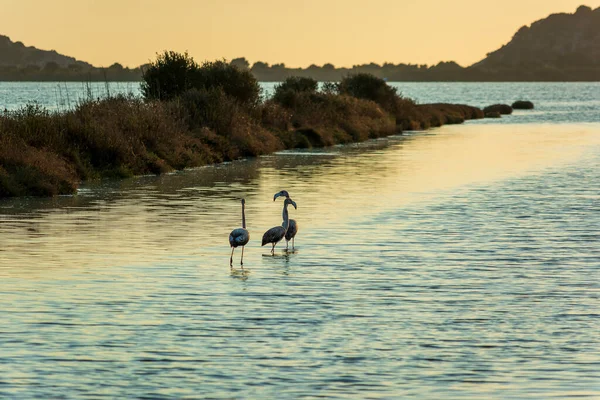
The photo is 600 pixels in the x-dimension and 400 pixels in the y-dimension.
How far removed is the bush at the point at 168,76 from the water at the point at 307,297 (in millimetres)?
22677

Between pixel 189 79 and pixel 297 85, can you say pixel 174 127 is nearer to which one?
pixel 189 79

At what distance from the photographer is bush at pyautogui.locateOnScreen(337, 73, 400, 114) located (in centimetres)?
8425

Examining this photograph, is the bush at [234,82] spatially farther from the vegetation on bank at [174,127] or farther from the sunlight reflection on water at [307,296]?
the sunlight reflection on water at [307,296]

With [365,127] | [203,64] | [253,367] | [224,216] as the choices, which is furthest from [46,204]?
[365,127]

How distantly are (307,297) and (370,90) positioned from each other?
230 ft

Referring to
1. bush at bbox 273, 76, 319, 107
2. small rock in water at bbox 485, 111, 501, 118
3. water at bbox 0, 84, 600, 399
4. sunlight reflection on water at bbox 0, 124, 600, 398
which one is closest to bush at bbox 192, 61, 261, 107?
bush at bbox 273, 76, 319, 107

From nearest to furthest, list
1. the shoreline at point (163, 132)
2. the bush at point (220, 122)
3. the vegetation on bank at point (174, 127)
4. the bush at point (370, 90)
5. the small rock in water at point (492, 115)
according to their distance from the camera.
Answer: the shoreline at point (163, 132)
the vegetation on bank at point (174, 127)
the bush at point (220, 122)
the bush at point (370, 90)
the small rock in water at point (492, 115)

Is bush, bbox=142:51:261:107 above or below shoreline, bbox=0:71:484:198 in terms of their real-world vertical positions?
above

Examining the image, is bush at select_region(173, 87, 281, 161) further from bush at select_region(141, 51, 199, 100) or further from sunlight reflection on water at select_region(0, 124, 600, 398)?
sunlight reflection on water at select_region(0, 124, 600, 398)

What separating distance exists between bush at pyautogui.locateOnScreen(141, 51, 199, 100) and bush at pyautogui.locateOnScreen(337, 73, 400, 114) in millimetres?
29074

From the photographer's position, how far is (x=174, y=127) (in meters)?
44.1

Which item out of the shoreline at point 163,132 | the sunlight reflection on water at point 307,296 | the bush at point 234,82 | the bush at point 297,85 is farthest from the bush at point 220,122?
the bush at point 297,85

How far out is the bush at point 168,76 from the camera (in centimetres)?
5516

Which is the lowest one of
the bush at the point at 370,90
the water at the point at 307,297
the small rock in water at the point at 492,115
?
the water at the point at 307,297
